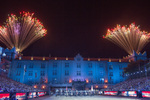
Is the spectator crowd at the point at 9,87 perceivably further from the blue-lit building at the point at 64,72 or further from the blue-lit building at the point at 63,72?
the blue-lit building at the point at 64,72

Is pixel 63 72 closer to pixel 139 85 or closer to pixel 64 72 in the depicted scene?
pixel 64 72

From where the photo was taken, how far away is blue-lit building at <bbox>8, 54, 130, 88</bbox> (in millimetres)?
64625

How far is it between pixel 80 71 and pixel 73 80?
7.10 meters

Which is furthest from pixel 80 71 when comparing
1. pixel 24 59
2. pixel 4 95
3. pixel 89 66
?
pixel 4 95

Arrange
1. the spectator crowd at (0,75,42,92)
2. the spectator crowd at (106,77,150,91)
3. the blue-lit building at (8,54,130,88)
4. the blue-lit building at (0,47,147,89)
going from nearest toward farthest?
the spectator crowd at (0,75,42,92), the spectator crowd at (106,77,150,91), the blue-lit building at (0,47,147,89), the blue-lit building at (8,54,130,88)

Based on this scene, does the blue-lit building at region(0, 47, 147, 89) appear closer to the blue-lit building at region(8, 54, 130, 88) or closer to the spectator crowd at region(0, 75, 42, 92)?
the blue-lit building at region(8, 54, 130, 88)

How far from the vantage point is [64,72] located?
221 feet

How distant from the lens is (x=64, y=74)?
67.1 m

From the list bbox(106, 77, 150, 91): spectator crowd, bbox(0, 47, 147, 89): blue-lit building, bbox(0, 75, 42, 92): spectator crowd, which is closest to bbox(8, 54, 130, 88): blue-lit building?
bbox(0, 47, 147, 89): blue-lit building

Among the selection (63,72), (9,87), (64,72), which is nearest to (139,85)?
(64,72)

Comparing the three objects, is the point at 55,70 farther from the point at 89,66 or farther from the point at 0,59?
the point at 0,59

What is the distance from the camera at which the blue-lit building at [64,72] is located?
64.6m

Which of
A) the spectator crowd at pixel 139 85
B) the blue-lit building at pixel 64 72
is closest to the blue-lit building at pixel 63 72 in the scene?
the blue-lit building at pixel 64 72

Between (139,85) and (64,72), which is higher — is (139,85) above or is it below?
below
